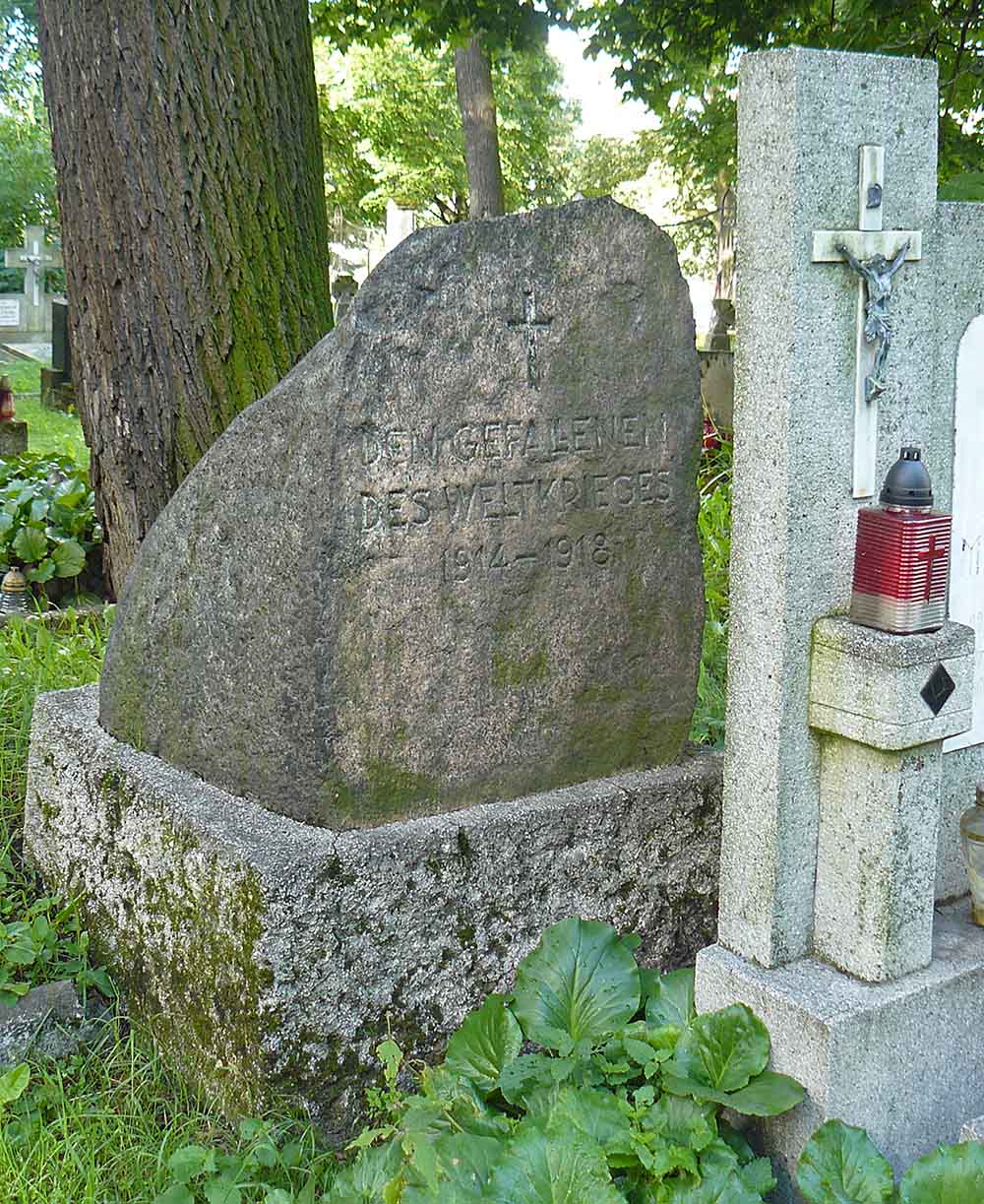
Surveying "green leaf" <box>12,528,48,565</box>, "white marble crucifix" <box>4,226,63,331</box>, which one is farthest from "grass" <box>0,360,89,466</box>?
"white marble crucifix" <box>4,226,63,331</box>

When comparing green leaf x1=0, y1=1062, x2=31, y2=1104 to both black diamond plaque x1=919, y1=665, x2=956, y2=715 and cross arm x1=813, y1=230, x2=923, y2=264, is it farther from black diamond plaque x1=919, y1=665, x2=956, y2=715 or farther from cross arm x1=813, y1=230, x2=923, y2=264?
cross arm x1=813, y1=230, x2=923, y2=264

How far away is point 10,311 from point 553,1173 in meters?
21.0

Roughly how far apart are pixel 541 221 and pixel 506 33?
5.04 meters

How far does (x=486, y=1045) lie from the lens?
240 cm

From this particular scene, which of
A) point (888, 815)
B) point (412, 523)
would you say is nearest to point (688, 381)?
point (412, 523)

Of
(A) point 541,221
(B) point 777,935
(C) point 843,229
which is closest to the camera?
(C) point 843,229

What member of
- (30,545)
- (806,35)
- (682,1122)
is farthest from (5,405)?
(682,1122)

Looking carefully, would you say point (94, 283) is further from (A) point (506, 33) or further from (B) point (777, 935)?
(A) point (506, 33)

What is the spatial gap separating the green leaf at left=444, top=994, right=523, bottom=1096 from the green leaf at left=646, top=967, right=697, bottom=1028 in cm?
25

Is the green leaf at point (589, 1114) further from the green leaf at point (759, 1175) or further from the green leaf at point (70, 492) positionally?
the green leaf at point (70, 492)

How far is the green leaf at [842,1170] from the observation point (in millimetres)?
2053

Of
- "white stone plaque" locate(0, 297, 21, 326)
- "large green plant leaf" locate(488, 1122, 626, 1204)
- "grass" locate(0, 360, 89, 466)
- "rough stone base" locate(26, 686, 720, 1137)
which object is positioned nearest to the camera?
Result: "large green plant leaf" locate(488, 1122, 626, 1204)

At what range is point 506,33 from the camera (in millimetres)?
7207

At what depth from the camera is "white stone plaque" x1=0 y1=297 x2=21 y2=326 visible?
20.7 metres
